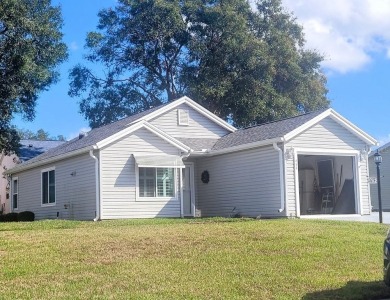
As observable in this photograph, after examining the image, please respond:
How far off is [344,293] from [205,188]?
48.1ft

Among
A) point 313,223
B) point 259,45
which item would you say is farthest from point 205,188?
point 259,45

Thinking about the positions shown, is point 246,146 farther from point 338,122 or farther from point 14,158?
point 14,158

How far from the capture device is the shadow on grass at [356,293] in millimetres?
8297

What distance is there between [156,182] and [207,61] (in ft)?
49.5

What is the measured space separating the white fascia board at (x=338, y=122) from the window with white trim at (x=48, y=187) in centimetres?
994

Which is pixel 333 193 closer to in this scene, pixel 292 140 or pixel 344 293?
pixel 292 140

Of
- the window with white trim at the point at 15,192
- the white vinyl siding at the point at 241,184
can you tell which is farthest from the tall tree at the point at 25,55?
the white vinyl siding at the point at 241,184

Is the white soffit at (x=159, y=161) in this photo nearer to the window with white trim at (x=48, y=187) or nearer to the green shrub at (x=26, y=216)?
the window with white trim at (x=48, y=187)

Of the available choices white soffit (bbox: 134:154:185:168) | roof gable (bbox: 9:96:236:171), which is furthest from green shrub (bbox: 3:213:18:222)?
white soffit (bbox: 134:154:185:168)

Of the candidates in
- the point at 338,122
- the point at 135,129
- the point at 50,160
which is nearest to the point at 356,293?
the point at 338,122

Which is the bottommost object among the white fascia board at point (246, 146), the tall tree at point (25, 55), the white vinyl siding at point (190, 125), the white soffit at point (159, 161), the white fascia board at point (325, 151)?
the white soffit at point (159, 161)

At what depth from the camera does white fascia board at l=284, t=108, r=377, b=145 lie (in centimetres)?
1945

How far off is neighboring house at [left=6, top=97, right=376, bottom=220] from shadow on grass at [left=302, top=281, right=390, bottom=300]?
404 inches

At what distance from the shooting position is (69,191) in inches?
858
